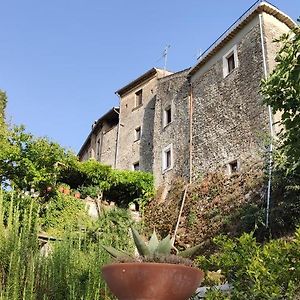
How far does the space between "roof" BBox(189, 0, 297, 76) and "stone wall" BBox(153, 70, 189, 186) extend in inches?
67.4

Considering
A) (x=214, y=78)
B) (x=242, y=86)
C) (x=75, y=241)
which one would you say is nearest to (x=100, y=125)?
(x=214, y=78)

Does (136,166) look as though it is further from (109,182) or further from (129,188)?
(109,182)

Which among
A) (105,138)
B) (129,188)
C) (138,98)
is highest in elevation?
(138,98)

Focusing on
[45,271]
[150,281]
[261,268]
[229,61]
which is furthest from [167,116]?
[150,281]

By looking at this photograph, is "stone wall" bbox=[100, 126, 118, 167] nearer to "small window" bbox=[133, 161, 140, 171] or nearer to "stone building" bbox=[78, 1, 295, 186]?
"stone building" bbox=[78, 1, 295, 186]

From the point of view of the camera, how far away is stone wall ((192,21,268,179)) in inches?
564

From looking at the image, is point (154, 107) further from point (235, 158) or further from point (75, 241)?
point (75, 241)

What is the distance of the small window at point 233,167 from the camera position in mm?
14562

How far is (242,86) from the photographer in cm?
1533

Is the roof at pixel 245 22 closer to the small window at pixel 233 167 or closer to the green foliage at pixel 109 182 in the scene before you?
the small window at pixel 233 167

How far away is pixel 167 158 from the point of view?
1853 centimetres

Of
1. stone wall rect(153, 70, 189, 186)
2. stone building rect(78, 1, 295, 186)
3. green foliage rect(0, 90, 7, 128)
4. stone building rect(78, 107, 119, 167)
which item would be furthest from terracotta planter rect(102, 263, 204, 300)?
stone building rect(78, 107, 119, 167)

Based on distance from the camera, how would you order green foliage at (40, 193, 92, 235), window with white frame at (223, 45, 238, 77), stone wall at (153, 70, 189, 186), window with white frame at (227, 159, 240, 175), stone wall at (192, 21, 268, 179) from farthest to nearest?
1. stone wall at (153, 70, 189, 186)
2. window with white frame at (223, 45, 238, 77)
3. window with white frame at (227, 159, 240, 175)
4. stone wall at (192, 21, 268, 179)
5. green foliage at (40, 193, 92, 235)

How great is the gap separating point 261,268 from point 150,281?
2.94ft
